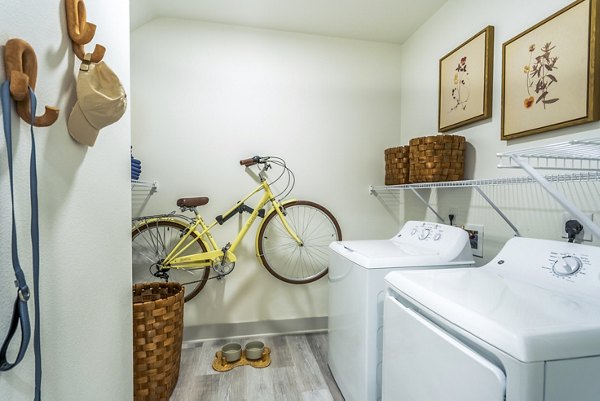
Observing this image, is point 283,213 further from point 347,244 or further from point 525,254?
point 525,254

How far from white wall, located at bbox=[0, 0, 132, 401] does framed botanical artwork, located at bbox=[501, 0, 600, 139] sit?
180 centimetres

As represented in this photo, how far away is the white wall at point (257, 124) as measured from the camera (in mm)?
2164

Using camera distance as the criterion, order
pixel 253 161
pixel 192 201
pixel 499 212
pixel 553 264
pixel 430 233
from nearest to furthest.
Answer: pixel 553 264, pixel 499 212, pixel 430 233, pixel 192 201, pixel 253 161

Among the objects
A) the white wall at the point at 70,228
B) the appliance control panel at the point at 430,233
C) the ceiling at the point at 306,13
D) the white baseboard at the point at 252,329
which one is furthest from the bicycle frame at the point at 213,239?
the ceiling at the point at 306,13

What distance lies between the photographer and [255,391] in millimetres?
1689

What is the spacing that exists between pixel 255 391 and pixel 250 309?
0.69 metres

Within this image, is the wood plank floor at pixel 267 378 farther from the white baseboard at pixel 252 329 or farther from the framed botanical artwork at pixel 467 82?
the framed botanical artwork at pixel 467 82

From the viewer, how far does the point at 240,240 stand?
224 cm

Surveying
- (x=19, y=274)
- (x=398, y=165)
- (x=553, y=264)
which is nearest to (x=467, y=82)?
(x=398, y=165)

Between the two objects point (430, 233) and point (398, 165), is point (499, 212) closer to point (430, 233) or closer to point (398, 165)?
point (430, 233)

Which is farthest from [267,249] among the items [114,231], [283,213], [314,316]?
[114,231]

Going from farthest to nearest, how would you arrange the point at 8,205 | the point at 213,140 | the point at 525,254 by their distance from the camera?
A: the point at 213,140 < the point at 525,254 < the point at 8,205

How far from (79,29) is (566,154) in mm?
1705

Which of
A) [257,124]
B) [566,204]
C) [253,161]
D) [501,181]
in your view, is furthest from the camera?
[257,124]
